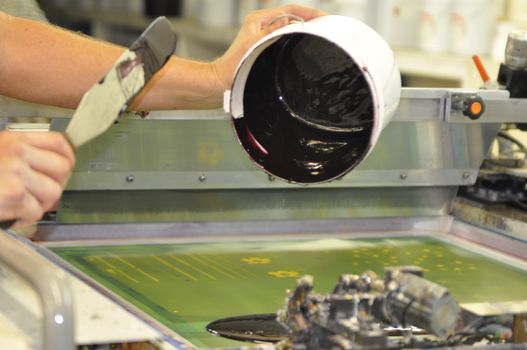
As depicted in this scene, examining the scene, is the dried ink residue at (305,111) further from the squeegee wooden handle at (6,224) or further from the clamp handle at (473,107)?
the squeegee wooden handle at (6,224)

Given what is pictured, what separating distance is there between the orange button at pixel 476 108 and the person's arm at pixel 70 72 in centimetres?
41

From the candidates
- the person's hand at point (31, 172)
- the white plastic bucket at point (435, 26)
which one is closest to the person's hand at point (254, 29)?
the person's hand at point (31, 172)

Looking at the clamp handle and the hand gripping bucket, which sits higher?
the clamp handle

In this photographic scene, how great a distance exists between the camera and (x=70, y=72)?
1.94 m

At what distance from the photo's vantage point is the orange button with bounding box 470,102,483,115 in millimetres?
1925

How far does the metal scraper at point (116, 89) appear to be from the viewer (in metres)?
1.19

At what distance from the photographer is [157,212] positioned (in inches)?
77.7

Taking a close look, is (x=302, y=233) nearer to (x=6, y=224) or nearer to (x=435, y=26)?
(x=6, y=224)

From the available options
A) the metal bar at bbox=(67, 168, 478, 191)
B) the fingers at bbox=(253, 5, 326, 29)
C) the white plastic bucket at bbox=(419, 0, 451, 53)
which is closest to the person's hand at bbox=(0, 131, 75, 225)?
the fingers at bbox=(253, 5, 326, 29)

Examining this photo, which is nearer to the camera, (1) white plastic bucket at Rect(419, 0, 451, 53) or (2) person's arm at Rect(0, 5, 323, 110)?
(2) person's arm at Rect(0, 5, 323, 110)

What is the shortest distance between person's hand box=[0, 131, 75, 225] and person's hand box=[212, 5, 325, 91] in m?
0.58

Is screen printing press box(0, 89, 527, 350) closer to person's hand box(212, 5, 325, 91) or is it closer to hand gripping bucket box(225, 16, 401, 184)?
person's hand box(212, 5, 325, 91)

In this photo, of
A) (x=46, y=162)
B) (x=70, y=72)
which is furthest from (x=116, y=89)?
(x=70, y=72)

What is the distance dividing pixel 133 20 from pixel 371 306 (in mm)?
3738
